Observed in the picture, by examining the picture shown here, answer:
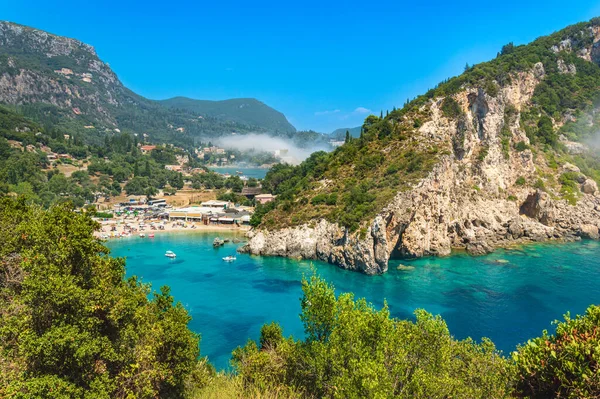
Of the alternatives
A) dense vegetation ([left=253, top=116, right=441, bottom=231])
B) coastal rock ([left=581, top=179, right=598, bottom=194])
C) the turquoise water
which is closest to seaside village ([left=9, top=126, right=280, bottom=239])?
the turquoise water

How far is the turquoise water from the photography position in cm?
2494

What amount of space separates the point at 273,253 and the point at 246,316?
53.6ft

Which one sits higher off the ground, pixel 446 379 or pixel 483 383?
pixel 446 379

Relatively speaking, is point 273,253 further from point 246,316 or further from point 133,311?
point 133,311

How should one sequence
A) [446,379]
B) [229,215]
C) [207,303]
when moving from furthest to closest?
[229,215] → [207,303] → [446,379]

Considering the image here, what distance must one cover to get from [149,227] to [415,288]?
4664 cm

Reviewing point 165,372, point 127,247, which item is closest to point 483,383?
point 165,372

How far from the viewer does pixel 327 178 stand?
51375 mm

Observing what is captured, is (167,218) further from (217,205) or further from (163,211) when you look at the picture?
(217,205)

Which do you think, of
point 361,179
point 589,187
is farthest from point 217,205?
point 589,187

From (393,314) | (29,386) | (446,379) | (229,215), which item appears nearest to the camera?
(29,386)

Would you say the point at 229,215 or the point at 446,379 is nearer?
the point at 446,379

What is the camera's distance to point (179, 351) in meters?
11.9

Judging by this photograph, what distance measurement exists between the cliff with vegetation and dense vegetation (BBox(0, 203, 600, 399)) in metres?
25.9
